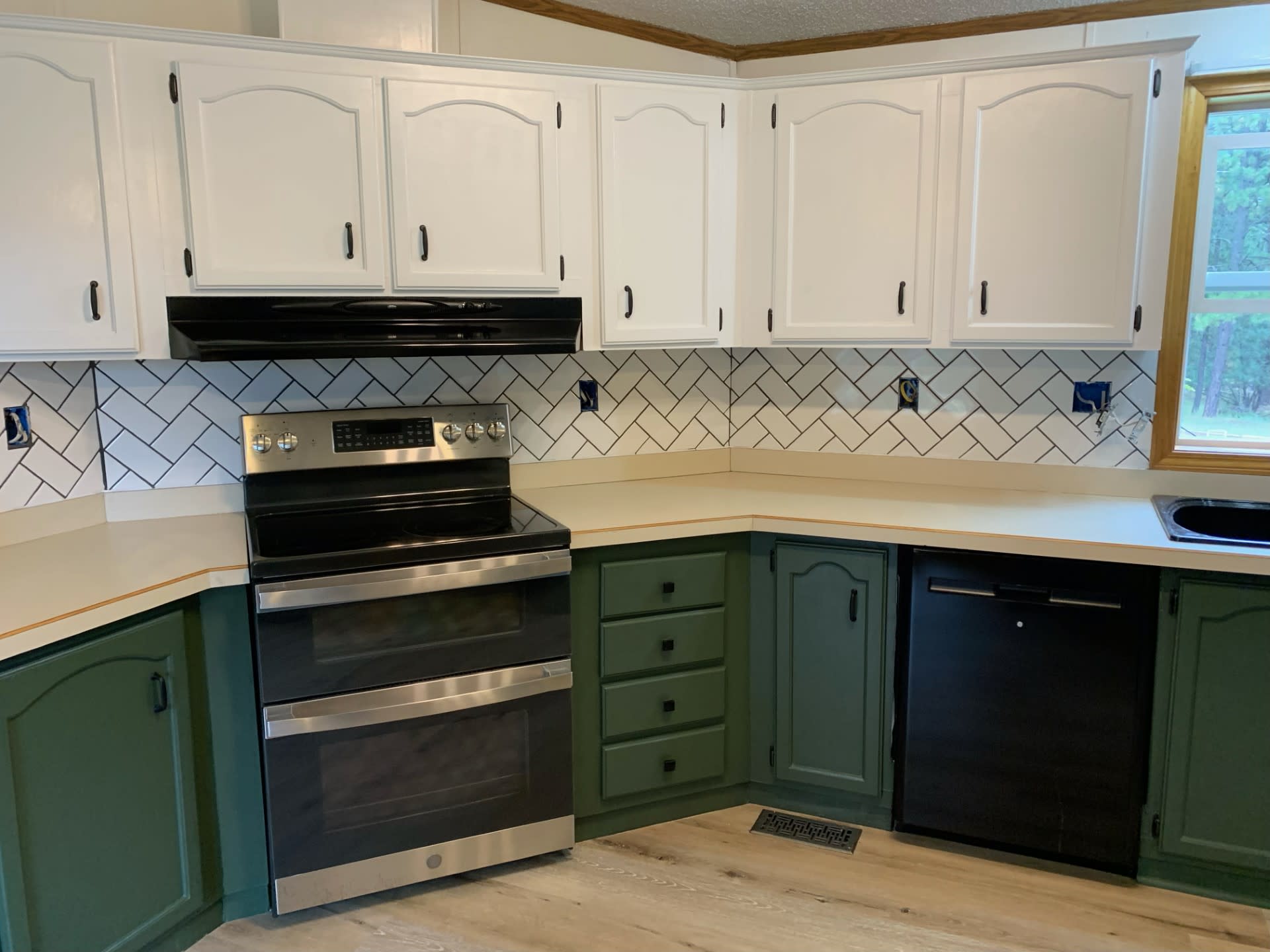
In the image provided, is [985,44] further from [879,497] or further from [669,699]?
[669,699]

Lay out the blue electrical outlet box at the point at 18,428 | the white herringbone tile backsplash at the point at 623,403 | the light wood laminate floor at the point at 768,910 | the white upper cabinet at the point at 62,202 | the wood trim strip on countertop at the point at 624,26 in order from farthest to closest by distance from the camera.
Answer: the wood trim strip on countertop at the point at 624,26, the white herringbone tile backsplash at the point at 623,403, the blue electrical outlet box at the point at 18,428, the light wood laminate floor at the point at 768,910, the white upper cabinet at the point at 62,202

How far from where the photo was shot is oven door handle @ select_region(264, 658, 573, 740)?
206cm

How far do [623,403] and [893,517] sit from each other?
99 centimetres

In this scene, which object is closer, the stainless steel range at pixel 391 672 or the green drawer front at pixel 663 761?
the stainless steel range at pixel 391 672

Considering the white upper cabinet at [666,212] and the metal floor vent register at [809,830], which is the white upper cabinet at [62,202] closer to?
the white upper cabinet at [666,212]

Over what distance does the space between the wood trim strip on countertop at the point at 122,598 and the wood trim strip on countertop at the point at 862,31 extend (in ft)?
5.68

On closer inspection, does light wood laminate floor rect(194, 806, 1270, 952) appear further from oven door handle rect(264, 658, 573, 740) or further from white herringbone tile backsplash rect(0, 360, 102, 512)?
white herringbone tile backsplash rect(0, 360, 102, 512)

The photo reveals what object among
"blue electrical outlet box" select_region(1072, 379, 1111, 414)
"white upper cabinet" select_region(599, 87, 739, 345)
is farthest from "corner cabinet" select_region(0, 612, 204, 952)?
"blue electrical outlet box" select_region(1072, 379, 1111, 414)

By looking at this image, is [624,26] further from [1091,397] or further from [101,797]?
[101,797]

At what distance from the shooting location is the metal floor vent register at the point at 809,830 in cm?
250

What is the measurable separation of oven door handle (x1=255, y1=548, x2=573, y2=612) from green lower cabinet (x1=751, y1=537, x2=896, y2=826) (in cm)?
65

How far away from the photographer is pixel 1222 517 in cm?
250

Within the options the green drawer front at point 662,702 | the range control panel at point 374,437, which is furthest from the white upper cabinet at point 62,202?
the green drawer front at point 662,702

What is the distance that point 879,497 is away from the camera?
2.71m
